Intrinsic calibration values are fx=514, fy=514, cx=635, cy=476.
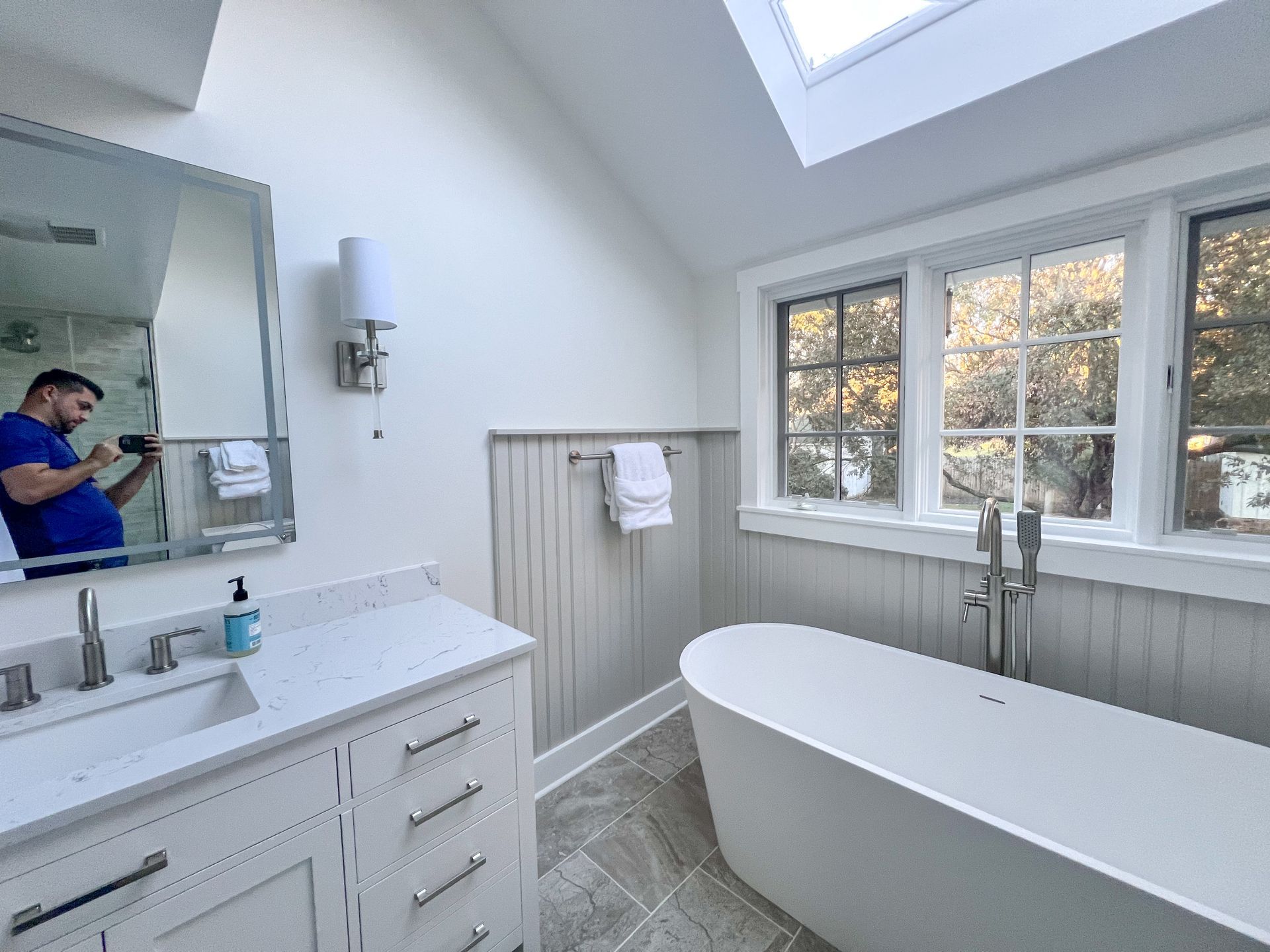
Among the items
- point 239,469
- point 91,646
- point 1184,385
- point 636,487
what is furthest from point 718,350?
point 91,646

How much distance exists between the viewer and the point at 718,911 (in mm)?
1405

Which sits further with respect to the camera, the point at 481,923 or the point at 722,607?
the point at 722,607

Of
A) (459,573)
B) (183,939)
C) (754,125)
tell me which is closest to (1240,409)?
(754,125)

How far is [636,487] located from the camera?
199cm

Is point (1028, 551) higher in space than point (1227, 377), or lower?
lower

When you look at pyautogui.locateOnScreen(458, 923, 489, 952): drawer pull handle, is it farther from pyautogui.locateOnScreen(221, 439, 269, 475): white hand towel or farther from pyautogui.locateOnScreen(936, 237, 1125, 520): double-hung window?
pyautogui.locateOnScreen(936, 237, 1125, 520): double-hung window

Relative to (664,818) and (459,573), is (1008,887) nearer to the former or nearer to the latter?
(664,818)

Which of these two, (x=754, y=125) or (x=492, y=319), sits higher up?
(x=754, y=125)

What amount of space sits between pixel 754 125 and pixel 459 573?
1.74m

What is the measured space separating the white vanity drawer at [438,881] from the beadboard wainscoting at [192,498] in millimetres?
854

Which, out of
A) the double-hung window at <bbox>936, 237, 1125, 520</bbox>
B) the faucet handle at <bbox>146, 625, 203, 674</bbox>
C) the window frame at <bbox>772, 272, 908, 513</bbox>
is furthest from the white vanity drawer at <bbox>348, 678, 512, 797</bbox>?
the double-hung window at <bbox>936, 237, 1125, 520</bbox>

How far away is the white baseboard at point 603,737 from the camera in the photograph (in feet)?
6.16

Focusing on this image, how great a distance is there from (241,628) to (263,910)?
1.78 feet

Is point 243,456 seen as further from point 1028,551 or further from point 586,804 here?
point 1028,551
